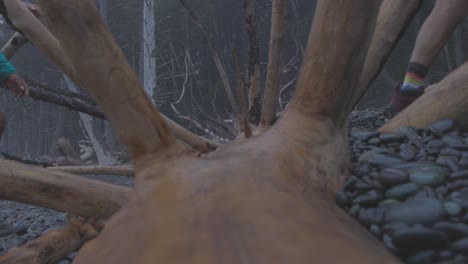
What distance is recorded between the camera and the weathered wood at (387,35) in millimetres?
1757

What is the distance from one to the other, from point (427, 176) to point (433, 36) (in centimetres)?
165

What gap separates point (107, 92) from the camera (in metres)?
1.22

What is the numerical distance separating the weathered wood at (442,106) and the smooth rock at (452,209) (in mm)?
842

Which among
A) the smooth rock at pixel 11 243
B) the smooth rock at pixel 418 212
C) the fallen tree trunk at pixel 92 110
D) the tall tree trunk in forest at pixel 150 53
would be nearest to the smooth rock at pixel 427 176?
the smooth rock at pixel 418 212

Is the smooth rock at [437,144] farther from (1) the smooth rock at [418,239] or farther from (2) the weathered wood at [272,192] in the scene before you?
(1) the smooth rock at [418,239]

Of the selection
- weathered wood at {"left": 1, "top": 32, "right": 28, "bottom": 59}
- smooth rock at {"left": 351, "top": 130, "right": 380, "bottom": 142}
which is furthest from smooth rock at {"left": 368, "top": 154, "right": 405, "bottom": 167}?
weathered wood at {"left": 1, "top": 32, "right": 28, "bottom": 59}

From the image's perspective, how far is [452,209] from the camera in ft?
2.93

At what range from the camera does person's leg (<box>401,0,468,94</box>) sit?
7.68ft

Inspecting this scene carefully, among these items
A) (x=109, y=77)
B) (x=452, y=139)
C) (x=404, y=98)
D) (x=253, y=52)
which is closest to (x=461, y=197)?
(x=452, y=139)

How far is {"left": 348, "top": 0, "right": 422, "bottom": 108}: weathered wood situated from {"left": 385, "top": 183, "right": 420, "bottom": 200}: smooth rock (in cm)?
79

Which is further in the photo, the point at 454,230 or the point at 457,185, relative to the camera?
the point at 457,185

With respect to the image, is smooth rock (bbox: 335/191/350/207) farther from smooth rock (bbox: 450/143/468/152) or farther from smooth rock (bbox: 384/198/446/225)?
smooth rock (bbox: 450/143/468/152)

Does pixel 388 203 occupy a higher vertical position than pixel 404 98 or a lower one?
lower

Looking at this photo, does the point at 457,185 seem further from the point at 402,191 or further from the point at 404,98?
the point at 404,98
